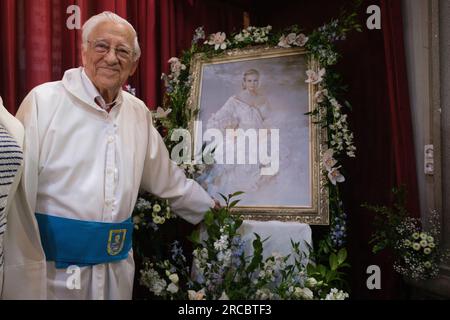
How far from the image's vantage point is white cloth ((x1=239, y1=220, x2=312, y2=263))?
1872 mm

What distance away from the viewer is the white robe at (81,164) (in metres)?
1.48

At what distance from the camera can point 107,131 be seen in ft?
5.26

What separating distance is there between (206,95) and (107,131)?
71 cm

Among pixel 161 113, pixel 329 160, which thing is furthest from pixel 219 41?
pixel 329 160

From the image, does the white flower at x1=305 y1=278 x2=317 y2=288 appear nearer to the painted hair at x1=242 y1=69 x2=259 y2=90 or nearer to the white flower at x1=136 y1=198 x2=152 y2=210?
the white flower at x1=136 y1=198 x2=152 y2=210

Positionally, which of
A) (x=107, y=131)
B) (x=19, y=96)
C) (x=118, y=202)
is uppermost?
(x=19, y=96)

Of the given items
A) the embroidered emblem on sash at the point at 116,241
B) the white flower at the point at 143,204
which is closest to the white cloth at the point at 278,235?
the white flower at the point at 143,204

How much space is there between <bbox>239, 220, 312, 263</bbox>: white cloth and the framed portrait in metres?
0.04

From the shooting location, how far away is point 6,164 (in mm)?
1248

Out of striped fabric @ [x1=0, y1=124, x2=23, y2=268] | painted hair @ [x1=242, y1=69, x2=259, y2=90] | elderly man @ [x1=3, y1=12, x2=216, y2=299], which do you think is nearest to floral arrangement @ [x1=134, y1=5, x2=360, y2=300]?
painted hair @ [x1=242, y1=69, x2=259, y2=90]

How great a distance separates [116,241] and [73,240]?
6.5 inches

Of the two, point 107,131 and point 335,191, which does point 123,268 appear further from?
point 335,191
